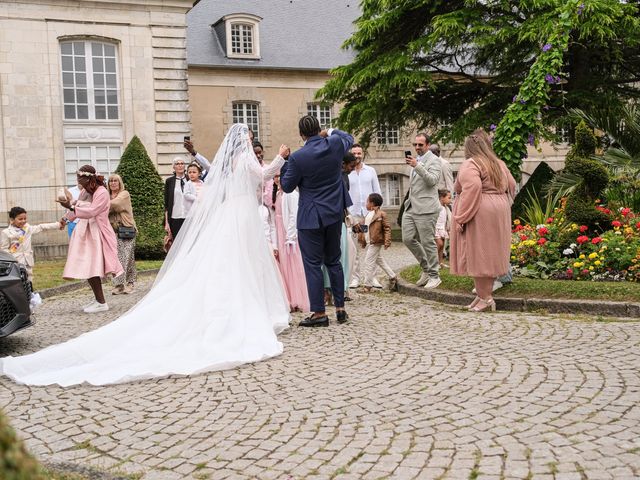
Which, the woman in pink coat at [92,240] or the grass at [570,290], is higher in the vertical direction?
the woman in pink coat at [92,240]

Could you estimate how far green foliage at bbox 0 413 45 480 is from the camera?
5.13 feet

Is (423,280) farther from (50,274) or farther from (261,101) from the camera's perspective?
(261,101)

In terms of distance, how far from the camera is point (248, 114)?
32.6m

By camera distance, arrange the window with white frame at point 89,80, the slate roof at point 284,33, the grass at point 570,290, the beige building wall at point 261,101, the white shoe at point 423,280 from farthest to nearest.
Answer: the slate roof at point 284,33 < the beige building wall at point 261,101 < the window with white frame at point 89,80 < the white shoe at point 423,280 < the grass at point 570,290

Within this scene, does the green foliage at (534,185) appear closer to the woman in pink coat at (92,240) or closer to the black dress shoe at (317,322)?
the black dress shoe at (317,322)

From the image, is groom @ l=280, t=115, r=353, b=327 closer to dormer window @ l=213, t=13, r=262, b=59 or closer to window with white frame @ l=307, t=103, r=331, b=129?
dormer window @ l=213, t=13, r=262, b=59

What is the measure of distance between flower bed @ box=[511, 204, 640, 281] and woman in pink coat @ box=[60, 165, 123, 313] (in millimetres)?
5491

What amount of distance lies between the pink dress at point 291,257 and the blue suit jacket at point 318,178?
45.9 inches

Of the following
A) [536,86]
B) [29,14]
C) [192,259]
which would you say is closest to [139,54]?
[29,14]

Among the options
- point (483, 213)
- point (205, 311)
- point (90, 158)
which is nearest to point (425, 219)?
point (483, 213)

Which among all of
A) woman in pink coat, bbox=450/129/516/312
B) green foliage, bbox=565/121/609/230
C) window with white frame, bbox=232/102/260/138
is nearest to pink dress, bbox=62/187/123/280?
woman in pink coat, bbox=450/129/516/312

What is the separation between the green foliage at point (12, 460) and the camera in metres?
1.56

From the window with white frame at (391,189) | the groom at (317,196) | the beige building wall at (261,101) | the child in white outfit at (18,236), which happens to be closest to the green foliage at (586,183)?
the groom at (317,196)

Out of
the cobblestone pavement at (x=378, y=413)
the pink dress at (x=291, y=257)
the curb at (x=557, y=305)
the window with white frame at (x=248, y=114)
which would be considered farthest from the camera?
the window with white frame at (x=248, y=114)
